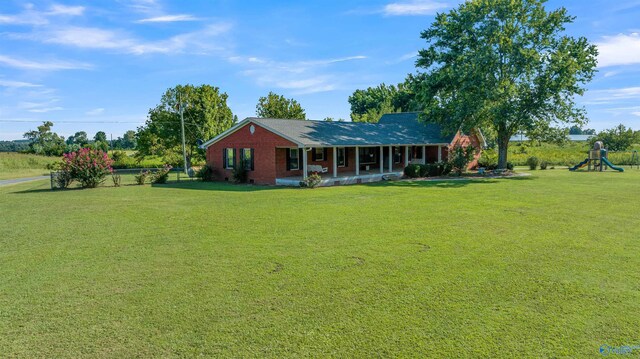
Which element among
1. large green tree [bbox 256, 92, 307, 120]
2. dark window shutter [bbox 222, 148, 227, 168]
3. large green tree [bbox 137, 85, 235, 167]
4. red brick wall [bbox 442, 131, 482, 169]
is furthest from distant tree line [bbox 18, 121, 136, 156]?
red brick wall [bbox 442, 131, 482, 169]

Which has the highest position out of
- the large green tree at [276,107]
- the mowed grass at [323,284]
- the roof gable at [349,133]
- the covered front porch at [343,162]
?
the large green tree at [276,107]

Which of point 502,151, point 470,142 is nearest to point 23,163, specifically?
point 470,142

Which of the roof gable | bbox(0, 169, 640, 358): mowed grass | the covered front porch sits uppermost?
the roof gable

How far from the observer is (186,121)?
42750mm

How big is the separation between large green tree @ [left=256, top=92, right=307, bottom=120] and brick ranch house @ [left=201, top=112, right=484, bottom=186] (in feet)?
61.7

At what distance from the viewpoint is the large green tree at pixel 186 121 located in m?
42.2

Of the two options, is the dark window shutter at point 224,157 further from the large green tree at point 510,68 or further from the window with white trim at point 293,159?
the large green tree at point 510,68

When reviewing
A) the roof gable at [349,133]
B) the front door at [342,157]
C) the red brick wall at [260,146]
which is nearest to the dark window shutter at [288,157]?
the red brick wall at [260,146]

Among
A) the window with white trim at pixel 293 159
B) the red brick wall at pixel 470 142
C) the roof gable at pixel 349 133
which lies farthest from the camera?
the red brick wall at pixel 470 142

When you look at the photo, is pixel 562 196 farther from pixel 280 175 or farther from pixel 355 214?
pixel 280 175

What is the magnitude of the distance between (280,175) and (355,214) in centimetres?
1153

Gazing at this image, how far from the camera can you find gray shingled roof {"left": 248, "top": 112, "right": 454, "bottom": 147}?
23312 millimetres

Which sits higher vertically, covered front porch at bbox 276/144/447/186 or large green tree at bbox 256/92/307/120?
large green tree at bbox 256/92/307/120

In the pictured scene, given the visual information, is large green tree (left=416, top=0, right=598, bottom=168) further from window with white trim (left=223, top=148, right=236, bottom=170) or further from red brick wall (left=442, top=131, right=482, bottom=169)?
window with white trim (left=223, top=148, right=236, bottom=170)
